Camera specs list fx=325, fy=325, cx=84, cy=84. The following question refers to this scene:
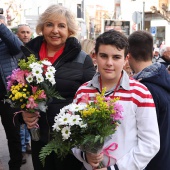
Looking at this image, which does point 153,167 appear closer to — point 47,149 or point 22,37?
point 47,149

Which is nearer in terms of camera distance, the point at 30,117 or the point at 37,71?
the point at 37,71

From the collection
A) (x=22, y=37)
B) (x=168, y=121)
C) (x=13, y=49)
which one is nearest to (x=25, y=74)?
(x=168, y=121)

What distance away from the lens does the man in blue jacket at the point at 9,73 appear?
3.67m

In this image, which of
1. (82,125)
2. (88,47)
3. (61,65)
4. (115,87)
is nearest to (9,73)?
(61,65)

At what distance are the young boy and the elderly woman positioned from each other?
58 cm

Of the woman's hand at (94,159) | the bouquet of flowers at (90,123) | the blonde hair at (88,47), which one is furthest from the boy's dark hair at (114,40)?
the blonde hair at (88,47)

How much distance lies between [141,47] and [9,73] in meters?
1.87

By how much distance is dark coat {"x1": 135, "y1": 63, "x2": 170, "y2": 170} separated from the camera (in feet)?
7.32

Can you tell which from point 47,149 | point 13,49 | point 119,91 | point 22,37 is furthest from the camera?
point 22,37

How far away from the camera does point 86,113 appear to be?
1754mm

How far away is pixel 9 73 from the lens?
3.77 m

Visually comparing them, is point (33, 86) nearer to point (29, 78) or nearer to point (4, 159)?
point (29, 78)

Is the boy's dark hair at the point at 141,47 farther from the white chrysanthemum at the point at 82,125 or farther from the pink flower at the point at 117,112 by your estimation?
the white chrysanthemum at the point at 82,125

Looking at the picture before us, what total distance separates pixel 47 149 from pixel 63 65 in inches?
38.7
